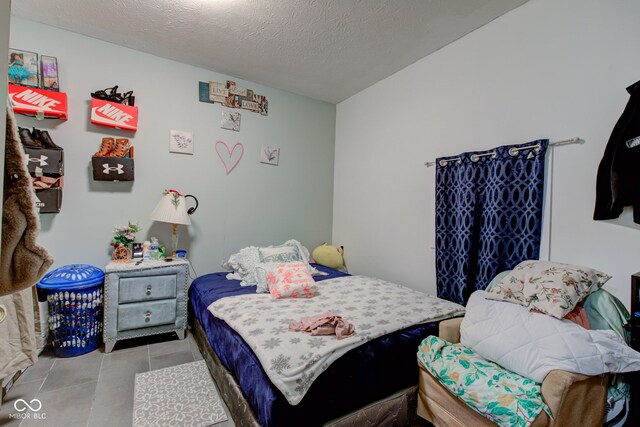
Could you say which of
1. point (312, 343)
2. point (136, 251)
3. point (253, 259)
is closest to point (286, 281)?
point (253, 259)

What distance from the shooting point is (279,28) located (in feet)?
7.87

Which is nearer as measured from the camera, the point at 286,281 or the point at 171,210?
the point at 286,281

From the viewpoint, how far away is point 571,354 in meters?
1.27

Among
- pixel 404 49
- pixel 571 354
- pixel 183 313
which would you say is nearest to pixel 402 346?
pixel 571 354

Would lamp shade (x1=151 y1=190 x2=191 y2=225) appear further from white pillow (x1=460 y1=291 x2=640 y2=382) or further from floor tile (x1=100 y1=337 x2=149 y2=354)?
white pillow (x1=460 y1=291 x2=640 y2=382)

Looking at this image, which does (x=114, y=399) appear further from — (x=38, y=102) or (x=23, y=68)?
(x=23, y=68)

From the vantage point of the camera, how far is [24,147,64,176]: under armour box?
7.49 ft

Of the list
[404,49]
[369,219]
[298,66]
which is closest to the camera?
[404,49]

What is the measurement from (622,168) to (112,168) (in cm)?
359

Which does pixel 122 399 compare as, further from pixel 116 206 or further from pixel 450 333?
pixel 450 333

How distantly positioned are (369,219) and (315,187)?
877 millimetres

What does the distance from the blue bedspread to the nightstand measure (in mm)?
829

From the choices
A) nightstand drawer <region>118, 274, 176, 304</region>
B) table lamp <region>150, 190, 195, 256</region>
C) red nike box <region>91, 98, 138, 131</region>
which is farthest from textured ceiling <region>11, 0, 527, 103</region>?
nightstand drawer <region>118, 274, 176, 304</region>

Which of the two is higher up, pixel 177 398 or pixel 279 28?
pixel 279 28
